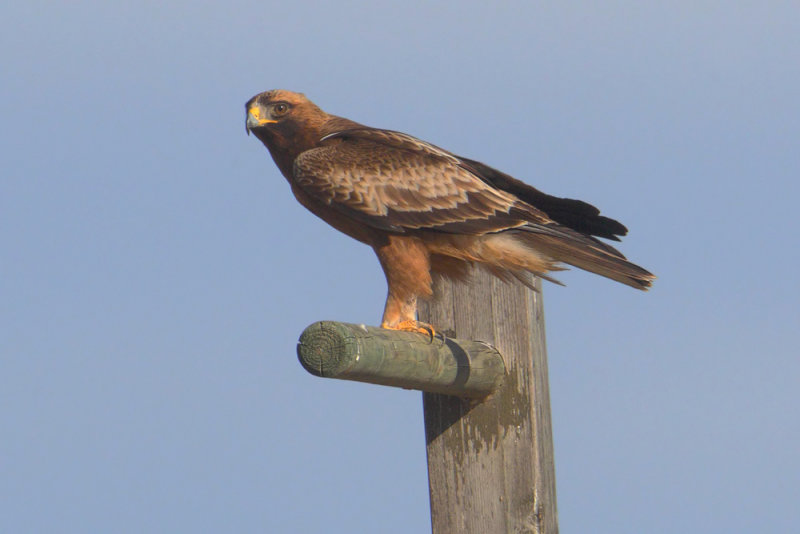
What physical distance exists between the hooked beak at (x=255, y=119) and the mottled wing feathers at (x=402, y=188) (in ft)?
1.71

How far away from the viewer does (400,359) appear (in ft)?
13.2

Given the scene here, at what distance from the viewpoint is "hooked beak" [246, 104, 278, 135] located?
6.32 m

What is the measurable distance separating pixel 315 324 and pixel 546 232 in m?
2.13

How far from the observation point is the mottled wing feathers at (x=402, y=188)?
18.4 ft

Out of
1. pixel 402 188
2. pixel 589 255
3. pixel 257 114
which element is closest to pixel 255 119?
pixel 257 114

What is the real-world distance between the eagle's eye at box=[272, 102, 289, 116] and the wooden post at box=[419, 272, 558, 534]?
2113 mm

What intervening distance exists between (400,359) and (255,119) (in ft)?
9.20

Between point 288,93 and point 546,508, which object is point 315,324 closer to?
point 546,508

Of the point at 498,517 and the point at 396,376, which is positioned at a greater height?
the point at 396,376

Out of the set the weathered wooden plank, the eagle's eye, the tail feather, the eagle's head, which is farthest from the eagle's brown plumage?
the weathered wooden plank

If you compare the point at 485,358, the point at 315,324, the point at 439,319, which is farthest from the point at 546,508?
the point at 315,324

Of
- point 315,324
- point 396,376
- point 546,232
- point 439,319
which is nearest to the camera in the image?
point 315,324

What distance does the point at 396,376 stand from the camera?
13.3 feet

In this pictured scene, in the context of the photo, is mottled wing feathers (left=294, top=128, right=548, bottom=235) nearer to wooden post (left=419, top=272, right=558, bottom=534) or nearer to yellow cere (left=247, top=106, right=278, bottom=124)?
yellow cere (left=247, top=106, right=278, bottom=124)
